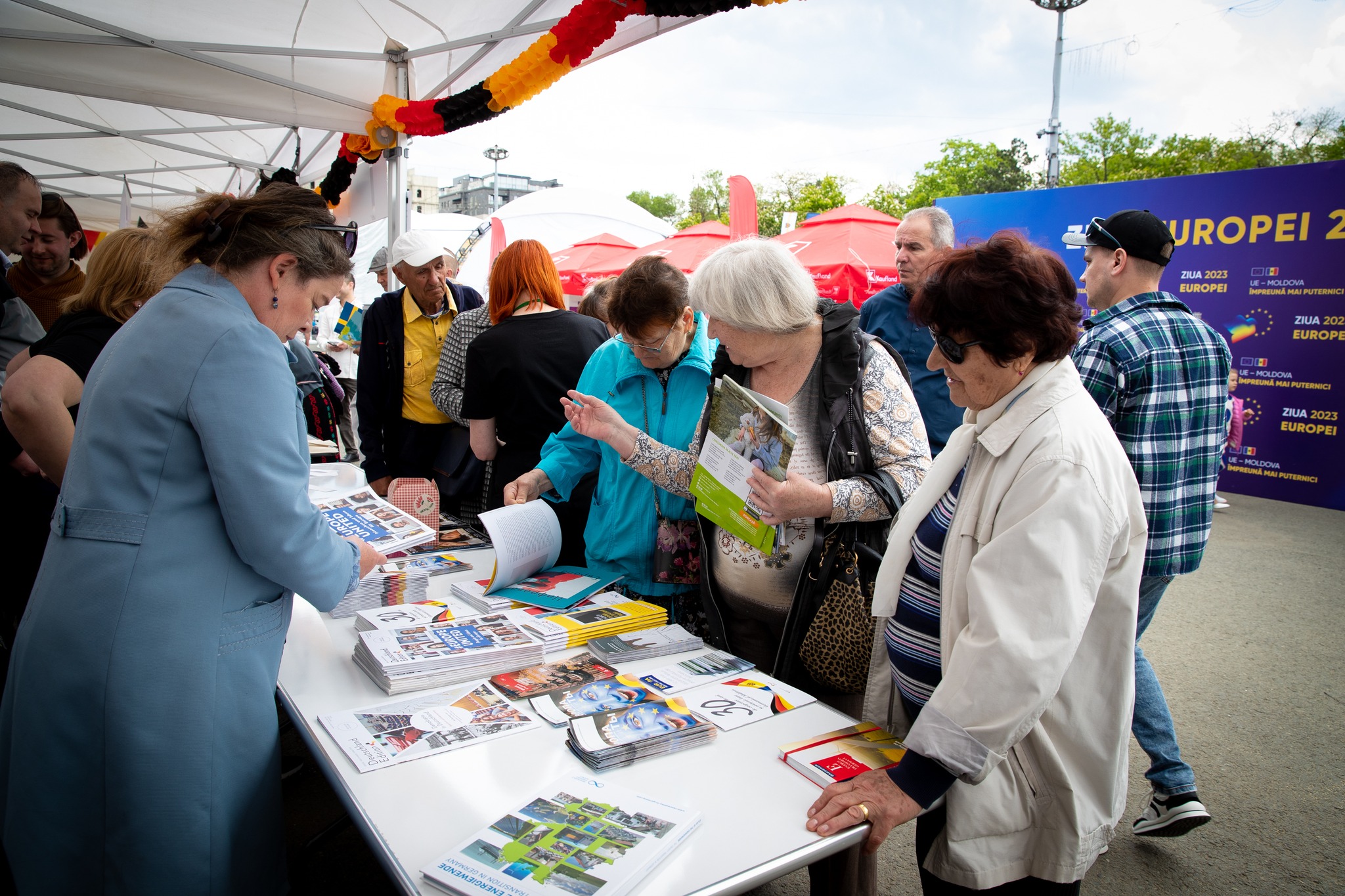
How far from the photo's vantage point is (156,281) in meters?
1.59

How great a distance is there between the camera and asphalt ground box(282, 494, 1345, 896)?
2375 millimetres

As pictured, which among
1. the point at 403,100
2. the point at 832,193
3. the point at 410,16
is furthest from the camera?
the point at 832,193

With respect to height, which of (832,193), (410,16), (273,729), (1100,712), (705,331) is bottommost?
(273,729)

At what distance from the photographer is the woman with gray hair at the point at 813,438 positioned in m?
1.76

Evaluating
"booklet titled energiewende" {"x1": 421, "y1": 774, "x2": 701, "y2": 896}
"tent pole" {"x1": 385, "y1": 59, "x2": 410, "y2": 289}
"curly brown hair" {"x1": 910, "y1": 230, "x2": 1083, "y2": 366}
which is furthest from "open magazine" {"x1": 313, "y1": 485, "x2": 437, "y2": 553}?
"tent pole" {"x1": 385, "y1": 59, "x2": 410, "y2": 289}

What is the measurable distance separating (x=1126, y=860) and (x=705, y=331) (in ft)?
7.11

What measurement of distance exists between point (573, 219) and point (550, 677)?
14.9m

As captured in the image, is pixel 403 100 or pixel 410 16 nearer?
pixel 410 16

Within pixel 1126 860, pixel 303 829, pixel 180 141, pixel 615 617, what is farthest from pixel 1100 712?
pixel 180 141

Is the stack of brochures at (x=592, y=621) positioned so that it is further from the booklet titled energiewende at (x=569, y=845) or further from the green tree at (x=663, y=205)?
the green tree at (x=663, y=205)

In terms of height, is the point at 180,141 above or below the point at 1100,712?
above

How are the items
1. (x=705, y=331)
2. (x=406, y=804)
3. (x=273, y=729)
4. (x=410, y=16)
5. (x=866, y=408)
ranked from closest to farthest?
(x=406, y=804) < (x=273, y=729) < (x=866, y=408) < (x=705, y=331) < (x=410, y=16)

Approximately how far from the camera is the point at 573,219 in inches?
612

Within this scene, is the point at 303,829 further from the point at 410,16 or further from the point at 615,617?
the point at 410,16
